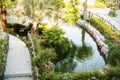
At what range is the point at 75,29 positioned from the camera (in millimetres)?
38500

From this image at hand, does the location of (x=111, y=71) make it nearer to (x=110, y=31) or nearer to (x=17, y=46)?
(x=17, y=46)

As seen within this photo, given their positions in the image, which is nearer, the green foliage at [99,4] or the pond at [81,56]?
the pond at [81,56]

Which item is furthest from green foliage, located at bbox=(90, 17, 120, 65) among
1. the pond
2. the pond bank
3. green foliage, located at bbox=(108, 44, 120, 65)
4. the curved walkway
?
the curved walkway

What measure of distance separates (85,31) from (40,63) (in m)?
17.4

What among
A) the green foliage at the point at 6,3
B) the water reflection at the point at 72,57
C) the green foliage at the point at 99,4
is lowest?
the water reflection at the point at 72,57

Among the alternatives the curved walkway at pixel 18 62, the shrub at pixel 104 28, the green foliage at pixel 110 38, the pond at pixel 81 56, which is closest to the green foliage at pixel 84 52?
the pond at pixel 81 56

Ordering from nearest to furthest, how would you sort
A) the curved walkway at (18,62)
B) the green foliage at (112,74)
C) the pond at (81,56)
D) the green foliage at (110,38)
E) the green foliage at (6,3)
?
the green foliage at (112,74)
the curved walkway at (18,62)
the green foliage at (110,38)
the pond at (81,56)
the green foliage at (6,3)

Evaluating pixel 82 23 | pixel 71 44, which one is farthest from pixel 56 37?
pixel 82 23

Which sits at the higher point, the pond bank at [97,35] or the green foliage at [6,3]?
the green foliage at [6,3]

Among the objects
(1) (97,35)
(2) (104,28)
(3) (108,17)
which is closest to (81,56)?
(1) (97,35)

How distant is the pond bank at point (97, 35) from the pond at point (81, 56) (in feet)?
1.33

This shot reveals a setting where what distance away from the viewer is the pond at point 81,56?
2489 cm

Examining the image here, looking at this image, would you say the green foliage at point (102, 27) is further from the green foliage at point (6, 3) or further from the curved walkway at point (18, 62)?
the green foliage at point (6, 3)

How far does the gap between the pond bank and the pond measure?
40cm
